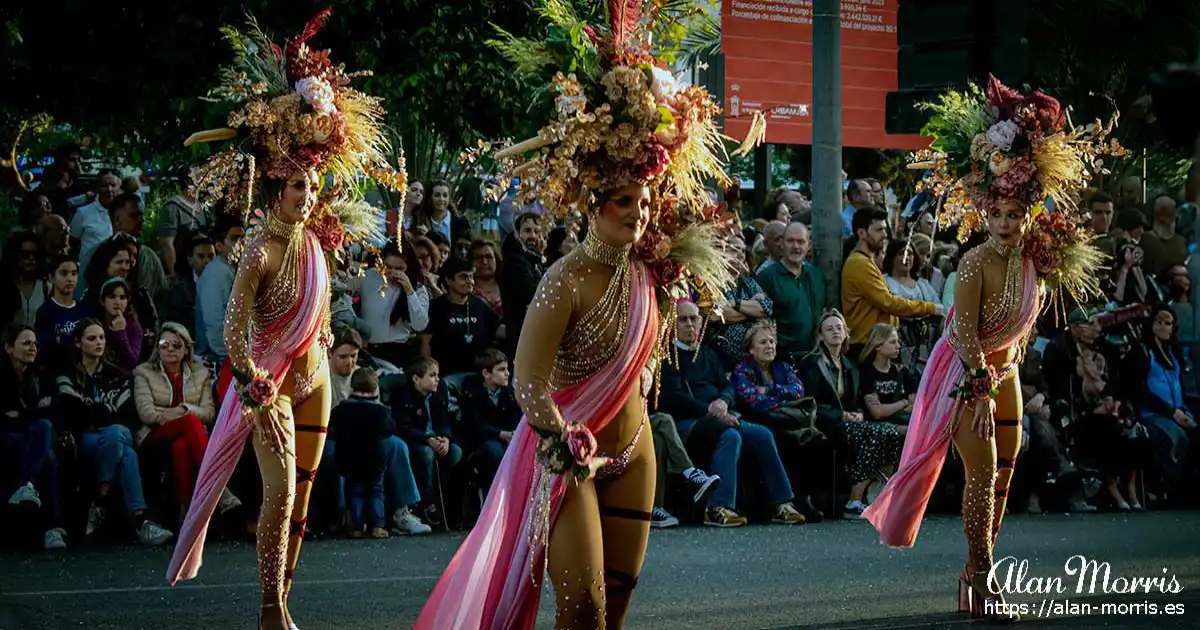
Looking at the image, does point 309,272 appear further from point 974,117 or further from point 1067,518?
point 1067,518

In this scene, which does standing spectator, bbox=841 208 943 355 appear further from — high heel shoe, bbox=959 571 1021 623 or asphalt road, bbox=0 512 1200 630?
high heel shoe, bbox=959 571 1021 623

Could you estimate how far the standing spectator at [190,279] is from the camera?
41.5ft

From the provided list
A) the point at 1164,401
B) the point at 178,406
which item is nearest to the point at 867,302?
the point at 1164,401

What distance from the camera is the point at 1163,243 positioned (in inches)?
638

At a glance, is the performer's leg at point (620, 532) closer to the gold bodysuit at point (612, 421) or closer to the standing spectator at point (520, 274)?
the gold bodysuit at point (612, 421)

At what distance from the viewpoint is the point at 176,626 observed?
8578mm

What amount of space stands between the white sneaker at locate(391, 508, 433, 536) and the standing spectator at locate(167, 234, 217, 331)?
6.99ft

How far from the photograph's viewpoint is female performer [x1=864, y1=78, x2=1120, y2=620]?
352 inches

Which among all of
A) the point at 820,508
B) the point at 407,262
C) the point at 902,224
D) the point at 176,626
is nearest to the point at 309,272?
the point at 176,626

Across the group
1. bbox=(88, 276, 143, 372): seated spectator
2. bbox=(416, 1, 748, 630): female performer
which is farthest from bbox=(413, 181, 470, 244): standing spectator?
bbox=(416, 1, 748, 630): female performer

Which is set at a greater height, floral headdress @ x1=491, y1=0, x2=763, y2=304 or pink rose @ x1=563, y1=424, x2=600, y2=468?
floral headdress @ x1=491, y1=0, x2=763, y2=304

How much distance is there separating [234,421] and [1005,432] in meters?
3.85

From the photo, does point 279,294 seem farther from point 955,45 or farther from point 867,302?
point 867,302

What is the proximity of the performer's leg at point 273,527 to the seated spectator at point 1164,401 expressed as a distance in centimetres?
837
